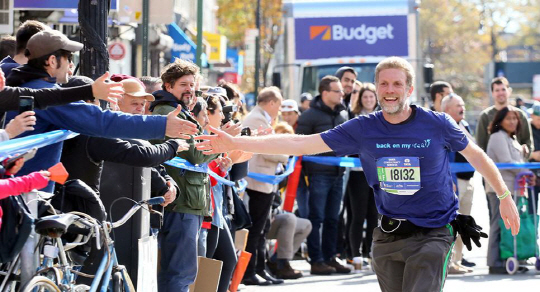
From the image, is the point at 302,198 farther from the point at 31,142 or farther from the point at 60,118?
the point at 31,142

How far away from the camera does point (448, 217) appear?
656cm

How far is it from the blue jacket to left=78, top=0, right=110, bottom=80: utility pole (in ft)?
6.01

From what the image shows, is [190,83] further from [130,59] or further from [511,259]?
[130,59]

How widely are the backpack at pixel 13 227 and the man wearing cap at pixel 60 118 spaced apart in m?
0.70

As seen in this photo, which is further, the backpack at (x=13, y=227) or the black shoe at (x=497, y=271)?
the black shoe at (x=497, y=271)

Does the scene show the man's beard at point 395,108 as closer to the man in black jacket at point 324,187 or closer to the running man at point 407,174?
the running man at point 407,174

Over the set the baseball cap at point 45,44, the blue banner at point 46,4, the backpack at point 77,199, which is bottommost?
the backpack at point 77,199

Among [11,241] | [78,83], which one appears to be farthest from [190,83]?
[11,241]

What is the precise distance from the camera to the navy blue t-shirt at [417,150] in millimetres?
6492

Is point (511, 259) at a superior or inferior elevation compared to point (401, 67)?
inferior

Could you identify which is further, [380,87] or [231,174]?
[231,174]

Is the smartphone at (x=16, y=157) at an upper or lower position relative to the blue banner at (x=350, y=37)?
lower

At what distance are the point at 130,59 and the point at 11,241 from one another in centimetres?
2453

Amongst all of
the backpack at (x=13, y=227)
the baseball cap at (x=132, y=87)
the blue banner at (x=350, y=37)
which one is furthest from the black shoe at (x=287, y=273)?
the blue banner at (x=350, y=37)
